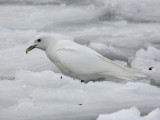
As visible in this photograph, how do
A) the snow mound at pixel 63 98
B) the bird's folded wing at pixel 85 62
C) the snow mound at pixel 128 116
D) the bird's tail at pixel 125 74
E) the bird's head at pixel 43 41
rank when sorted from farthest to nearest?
the bird's head at pixel 43 41 → the bird's folded wing at pixel 85 62 → the bird's tail at pixel 125 74 → the snow mound at pixel 63 98 → the snow mound at pixel 128 116

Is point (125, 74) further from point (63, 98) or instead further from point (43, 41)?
point (43, 41)

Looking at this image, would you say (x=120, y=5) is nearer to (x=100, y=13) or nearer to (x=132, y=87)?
(x=100, y=13)

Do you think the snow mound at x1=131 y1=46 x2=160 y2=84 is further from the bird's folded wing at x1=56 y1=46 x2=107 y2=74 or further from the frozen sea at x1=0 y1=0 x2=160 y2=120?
the bird's folded wing at x1=56 y1=46 x2=107 y2=74

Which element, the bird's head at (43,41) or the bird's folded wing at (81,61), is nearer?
the bird's folded wing at (81,61)

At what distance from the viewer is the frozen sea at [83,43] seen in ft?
11.2

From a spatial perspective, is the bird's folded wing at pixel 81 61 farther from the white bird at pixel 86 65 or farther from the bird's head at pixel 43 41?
the bird's head at pixel 43 41

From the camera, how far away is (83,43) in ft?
19.4

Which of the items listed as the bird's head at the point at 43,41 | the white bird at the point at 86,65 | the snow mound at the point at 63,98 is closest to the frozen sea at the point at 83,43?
the snow mound at the point at 63,98

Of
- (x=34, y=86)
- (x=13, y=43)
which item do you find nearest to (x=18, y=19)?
(x=13, y=43)

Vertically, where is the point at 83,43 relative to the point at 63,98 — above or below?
above

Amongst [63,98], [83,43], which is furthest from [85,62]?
[83,43]

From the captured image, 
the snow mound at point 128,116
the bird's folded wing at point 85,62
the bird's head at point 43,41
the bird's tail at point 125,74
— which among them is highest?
the bird's head at point 43,41

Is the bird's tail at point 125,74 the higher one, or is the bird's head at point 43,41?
the bird's head at point 43,41

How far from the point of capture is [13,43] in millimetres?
5988
